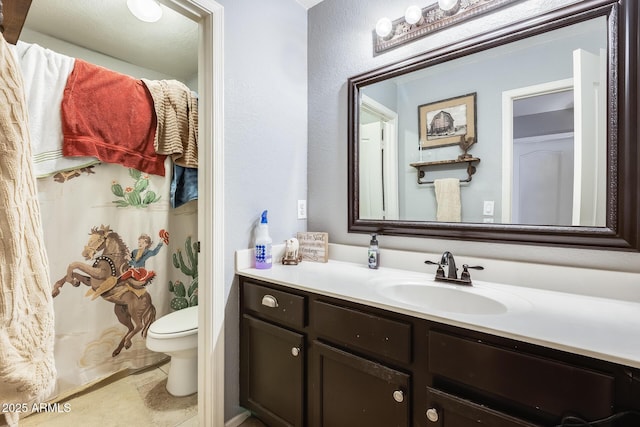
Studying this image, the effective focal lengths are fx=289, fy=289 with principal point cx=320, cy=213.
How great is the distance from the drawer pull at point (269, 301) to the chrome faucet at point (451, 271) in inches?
28.7

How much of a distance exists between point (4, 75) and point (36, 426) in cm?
203

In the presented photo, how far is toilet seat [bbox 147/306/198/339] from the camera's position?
1652mm

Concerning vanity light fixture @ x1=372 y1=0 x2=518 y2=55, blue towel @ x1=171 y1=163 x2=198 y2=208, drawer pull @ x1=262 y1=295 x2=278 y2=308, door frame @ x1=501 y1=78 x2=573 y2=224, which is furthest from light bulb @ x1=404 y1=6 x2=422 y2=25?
blue towel @ x1=171 y1=163 x2=198 y2=208

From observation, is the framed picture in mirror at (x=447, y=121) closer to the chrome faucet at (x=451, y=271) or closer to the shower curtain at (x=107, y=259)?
the chrome faucet at (x=451, y=271)

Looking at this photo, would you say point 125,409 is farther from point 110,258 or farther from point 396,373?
point 396,373

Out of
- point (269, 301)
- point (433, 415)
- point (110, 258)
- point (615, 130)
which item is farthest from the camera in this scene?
point (110, 258)

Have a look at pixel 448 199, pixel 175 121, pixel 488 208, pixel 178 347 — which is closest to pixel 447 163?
pixel 448 199

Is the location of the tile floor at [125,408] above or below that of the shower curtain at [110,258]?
below

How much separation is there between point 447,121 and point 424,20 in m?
0.53

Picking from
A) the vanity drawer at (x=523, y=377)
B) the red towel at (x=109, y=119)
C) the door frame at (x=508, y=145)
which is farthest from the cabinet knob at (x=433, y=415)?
the red towel at (x=109, y=119)

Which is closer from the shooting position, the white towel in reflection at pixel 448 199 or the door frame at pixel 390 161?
the white towel in reflection at pixel 448 199

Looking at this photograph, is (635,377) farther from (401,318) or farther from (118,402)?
(118,402)

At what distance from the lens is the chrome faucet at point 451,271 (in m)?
1.22

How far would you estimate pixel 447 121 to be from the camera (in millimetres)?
1383
